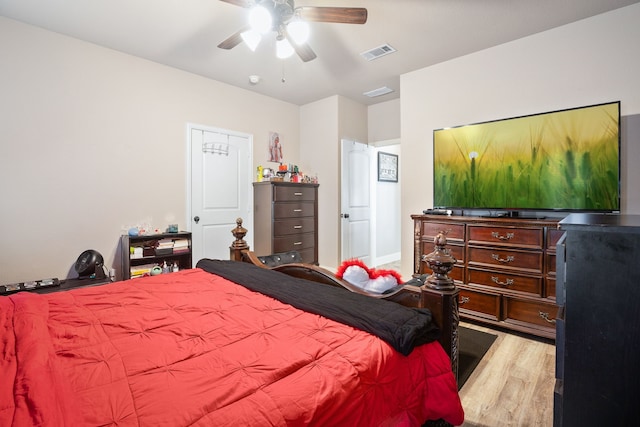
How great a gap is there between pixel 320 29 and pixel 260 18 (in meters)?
1.01

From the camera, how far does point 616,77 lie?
2.65m

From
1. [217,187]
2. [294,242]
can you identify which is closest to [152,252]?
[217,187]

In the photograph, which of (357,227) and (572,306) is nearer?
(572,306)

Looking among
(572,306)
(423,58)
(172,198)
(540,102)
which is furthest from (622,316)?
(172,198)

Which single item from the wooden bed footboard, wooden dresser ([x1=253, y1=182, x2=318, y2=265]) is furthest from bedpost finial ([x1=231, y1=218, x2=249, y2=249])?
wooden dresser ([x1=253, y1=182, x2=318, y2=265])

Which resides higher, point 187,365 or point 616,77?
point 616,77

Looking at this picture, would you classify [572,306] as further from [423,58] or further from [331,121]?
[331,121]

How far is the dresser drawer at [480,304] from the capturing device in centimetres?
285

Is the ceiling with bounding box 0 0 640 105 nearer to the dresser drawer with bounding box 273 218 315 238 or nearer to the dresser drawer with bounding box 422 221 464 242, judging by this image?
the dresser drawer with bounding box 422 221 464 242

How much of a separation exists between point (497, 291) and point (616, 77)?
2105 millimetres

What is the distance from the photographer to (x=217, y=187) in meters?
4.26

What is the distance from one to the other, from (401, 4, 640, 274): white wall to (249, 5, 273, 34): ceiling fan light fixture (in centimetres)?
233

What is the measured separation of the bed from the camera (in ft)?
2.63

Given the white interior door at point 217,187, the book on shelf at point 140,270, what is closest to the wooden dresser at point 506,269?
the white interior door at point 217,187
